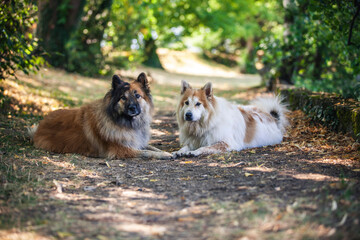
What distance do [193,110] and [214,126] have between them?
0.50 meters

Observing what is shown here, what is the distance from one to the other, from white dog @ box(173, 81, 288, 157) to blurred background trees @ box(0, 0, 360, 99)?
6.16 ft

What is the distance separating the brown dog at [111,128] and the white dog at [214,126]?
23.0 inches

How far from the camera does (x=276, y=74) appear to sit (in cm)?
1191

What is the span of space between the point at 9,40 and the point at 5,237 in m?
4.25

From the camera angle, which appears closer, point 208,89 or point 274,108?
point 208,89

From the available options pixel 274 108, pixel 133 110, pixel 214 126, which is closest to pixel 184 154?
pixel 214 126

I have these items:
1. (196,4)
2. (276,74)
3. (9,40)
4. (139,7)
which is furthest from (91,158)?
(196,4)

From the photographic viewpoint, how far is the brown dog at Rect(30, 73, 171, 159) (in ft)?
19.2

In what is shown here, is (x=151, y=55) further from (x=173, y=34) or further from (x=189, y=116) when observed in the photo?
(x=189, y=116)

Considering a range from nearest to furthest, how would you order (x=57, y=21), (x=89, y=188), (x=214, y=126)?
(x=89, y=188), (x=214, y=126), (x=57, y=21)

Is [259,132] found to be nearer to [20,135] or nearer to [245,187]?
[245,187]

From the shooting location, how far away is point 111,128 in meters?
5.92

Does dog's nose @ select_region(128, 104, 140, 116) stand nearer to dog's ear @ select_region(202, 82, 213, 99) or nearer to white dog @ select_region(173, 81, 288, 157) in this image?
white dog @ select_region(173, 81, 288, 157)

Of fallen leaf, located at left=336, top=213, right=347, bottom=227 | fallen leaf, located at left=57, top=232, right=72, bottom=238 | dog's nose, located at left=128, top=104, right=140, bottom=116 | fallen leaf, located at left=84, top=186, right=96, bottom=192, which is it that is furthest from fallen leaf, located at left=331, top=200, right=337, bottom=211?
dog's nose, located at left=128, top=104, right=140, bottom=116
